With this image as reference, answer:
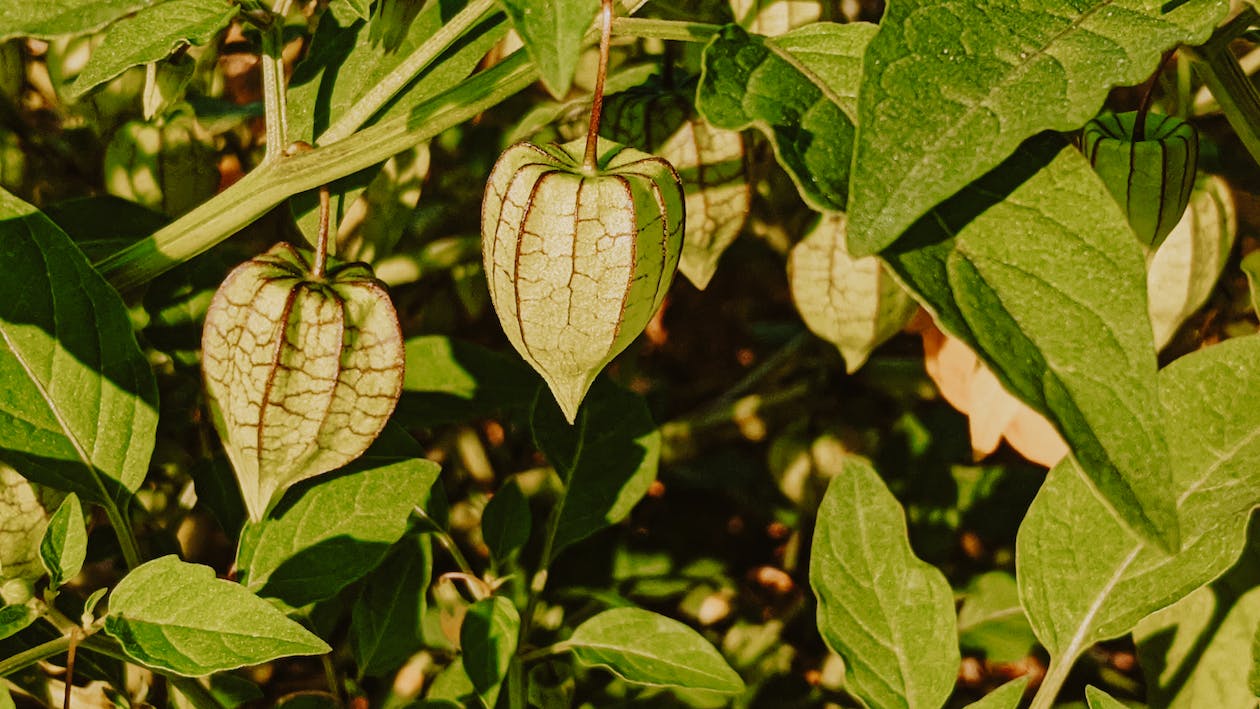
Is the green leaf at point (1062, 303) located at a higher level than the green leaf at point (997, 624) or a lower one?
higher

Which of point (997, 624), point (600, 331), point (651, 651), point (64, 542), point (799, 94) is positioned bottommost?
point (997, 624)

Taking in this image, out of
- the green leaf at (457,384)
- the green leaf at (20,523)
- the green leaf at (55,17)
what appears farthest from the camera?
the green leaf at (457,384)

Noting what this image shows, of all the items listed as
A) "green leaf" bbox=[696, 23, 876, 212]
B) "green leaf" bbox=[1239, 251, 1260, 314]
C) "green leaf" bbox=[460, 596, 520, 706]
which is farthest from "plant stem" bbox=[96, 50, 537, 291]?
"green leaf" bbox=[1239, 251, 1260, 314]

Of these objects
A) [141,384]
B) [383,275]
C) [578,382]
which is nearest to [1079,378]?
[578,382]

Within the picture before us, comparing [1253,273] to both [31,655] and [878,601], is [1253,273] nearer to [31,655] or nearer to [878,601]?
[878,601]

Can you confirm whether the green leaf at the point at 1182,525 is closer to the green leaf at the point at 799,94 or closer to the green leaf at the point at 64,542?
the green leaf at the point at 799,94

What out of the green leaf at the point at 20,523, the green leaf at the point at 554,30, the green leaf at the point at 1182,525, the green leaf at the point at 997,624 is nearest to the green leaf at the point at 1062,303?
the green leaf at the point at 554,30

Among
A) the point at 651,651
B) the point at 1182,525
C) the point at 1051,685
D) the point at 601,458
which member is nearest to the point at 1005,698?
the point at 1051,685
